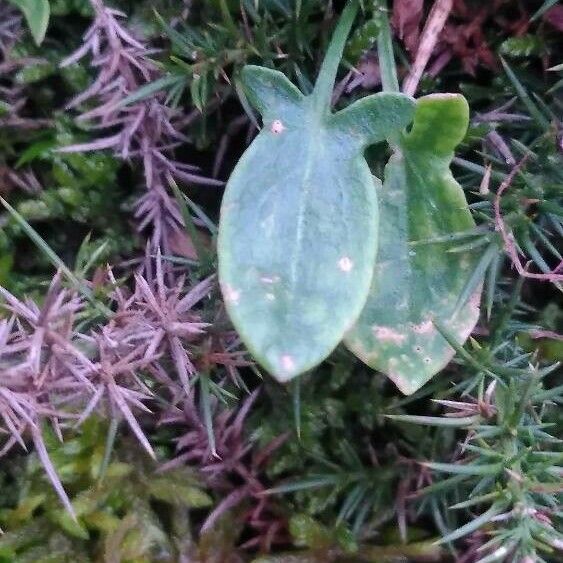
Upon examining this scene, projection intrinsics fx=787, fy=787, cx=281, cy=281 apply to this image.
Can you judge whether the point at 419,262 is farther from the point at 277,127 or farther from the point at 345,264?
the point at 277,127

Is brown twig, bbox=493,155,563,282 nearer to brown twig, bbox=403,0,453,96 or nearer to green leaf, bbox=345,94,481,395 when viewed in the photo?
green leaf, bbox=345,94,481,395

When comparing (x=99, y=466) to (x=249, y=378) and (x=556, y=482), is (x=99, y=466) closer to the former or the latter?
(x=249, y=378)

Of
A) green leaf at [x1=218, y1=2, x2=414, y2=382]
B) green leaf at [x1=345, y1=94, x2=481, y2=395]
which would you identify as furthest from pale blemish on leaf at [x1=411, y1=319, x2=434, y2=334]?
green leaf at [x1=218, y1=2, x2=414, y2=382]

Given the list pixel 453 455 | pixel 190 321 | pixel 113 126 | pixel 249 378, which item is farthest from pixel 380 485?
pixel 113 126

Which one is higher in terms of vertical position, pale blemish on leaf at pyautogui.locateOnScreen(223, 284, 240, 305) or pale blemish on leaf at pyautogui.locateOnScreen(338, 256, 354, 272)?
pale blemish on leaf at pyautogui.locateOnScreen(223, 284, 240, 305)

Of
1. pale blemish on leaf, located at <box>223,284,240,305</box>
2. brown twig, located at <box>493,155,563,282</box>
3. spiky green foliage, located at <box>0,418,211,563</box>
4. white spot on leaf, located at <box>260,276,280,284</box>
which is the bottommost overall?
spiky green foliage, located at <box>0,418,211,563</box>

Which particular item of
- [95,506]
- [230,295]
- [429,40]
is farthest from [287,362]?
[429,40]
